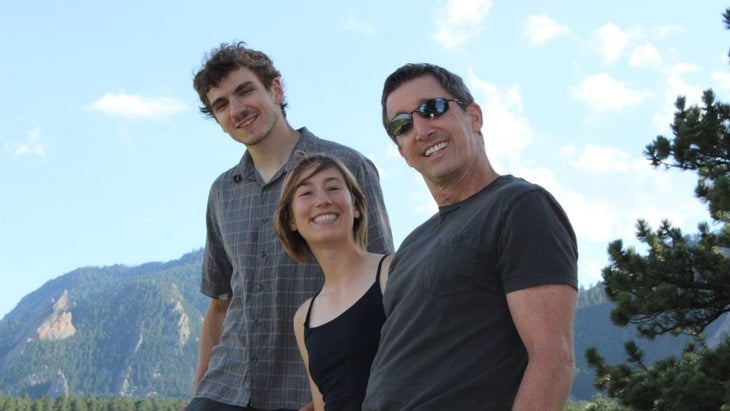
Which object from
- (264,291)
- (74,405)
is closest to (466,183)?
(264,291)

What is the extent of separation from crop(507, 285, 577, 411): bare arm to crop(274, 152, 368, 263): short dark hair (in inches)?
51.5

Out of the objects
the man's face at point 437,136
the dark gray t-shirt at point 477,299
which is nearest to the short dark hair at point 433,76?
the man's face at point 437,136

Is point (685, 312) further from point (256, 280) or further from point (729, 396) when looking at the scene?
point (256, 280)

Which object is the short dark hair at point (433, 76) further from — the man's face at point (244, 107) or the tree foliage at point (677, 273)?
the tree foliage at point (677, 273)

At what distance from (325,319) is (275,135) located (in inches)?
39.1

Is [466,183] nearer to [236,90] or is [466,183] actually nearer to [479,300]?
[479,300]

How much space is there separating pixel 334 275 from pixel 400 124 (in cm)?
84

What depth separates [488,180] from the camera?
2.30 m

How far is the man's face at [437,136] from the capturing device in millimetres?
2285

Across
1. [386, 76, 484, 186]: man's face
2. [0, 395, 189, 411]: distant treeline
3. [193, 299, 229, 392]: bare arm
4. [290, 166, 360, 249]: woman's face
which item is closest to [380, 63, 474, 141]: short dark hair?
[386, 76, 484, 186]: man's face

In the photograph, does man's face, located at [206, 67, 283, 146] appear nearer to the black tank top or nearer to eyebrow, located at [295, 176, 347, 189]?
eyebrow, located at [295, 176, 347, 189]

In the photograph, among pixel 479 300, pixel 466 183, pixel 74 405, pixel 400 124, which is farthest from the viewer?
pixel 74 405

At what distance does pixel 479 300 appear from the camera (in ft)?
6.59

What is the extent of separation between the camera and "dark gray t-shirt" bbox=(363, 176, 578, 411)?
6.41 feet
